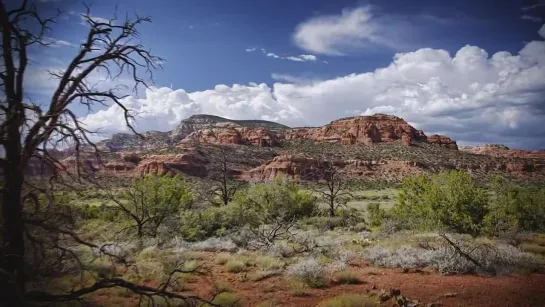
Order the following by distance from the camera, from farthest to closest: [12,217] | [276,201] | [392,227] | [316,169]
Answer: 1. [316,169]
2. [276,201]
3. [392,227]
4. [12,217]

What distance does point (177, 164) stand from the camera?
8550 cm

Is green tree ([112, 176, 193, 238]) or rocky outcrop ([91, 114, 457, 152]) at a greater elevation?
rocky outcrop ([91, 114, 457, 152])

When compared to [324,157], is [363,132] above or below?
above

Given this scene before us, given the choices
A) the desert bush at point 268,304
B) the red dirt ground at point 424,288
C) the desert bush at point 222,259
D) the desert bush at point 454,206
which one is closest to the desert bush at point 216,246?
the desert bush at point 222,259

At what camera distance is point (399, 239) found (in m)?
17.2

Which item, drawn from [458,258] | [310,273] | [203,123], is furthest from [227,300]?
[203,123]

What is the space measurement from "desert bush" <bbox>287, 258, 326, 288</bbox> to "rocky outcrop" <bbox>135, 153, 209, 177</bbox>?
239 feet

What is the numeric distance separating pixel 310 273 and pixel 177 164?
77.6 m

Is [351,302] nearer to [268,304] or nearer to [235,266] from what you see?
[268,304]

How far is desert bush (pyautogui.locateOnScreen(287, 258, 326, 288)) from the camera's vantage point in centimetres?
1116

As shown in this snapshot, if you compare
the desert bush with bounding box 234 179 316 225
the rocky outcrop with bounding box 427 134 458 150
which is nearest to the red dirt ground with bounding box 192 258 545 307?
the desert bush with bounding box 234 179 316 225

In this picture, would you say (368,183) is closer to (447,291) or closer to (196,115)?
(447,291)

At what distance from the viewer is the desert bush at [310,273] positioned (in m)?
11.2

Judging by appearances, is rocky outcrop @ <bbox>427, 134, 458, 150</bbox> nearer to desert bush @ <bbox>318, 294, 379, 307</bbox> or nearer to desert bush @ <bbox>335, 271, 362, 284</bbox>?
desert bush @ <bbox>335, 271, 362, 284</bbox>
